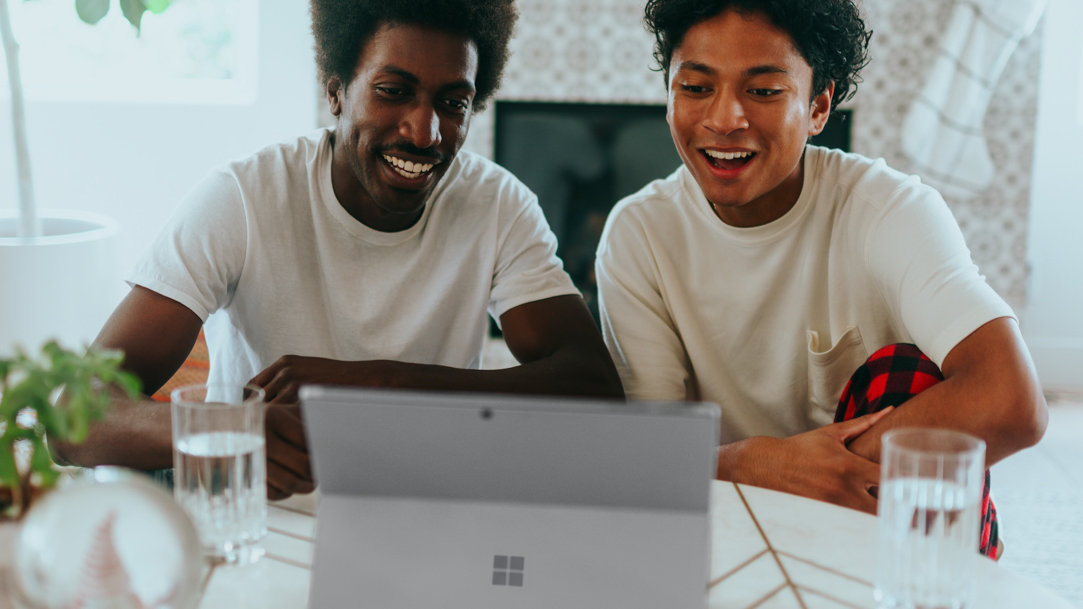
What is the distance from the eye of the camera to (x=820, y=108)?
1.75m

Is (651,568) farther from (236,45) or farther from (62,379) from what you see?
(236,45)

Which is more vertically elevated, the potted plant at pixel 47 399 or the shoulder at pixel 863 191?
the shoulder at pixel 863 191

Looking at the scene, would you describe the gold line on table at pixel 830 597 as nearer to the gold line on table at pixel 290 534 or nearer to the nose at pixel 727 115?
the gold line on table at pixel 290 534

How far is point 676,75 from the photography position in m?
1.65

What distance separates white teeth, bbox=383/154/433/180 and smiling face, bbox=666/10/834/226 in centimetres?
42

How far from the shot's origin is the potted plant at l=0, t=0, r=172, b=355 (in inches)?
104

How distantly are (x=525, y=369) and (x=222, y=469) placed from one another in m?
0.65

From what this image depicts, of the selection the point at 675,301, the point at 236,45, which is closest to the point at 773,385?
the point at 675,301

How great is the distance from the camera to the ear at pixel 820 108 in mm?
1729

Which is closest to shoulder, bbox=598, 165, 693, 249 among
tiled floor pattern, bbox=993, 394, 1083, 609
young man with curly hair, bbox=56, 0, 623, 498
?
young man with curly hair, bbox=56, 0, 623, 498

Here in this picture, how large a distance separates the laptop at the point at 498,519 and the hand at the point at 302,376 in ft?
1.74

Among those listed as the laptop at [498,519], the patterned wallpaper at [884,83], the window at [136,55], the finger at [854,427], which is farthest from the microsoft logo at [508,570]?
the window at [136,55]

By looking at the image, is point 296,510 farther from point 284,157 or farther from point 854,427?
point 284,157

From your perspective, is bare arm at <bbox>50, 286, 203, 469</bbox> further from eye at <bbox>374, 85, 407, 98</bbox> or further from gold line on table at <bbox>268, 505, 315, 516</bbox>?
eye at <bbox>374, 85, 407, 98</bbox>
